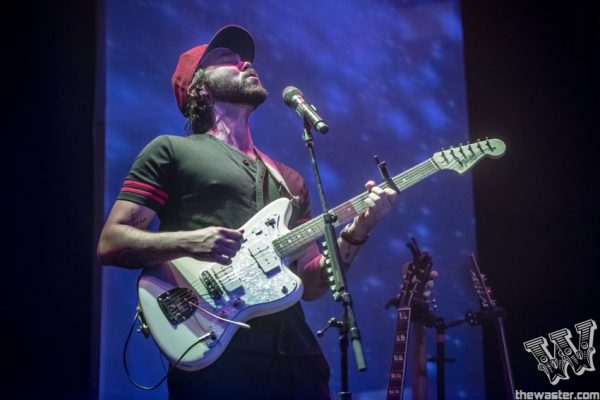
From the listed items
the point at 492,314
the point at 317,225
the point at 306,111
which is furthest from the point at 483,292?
the point at 306,111

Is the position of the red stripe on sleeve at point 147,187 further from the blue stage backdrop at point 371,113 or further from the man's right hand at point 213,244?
the blue stage backdrop at point 371,113

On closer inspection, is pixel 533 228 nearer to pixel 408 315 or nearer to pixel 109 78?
pixel 408 315

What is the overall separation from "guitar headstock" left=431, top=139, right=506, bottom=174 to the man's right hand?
927mm

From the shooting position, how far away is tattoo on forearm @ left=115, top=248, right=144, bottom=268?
7.11 ft

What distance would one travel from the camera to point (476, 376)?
354 centimetres

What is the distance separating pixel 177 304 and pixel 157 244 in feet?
0.72

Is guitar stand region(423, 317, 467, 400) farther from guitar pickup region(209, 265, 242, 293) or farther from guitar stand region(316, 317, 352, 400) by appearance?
guitar pickup region(209, 265, 242, 293)

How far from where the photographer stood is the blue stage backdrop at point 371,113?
343cm

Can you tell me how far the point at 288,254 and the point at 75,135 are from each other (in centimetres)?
131

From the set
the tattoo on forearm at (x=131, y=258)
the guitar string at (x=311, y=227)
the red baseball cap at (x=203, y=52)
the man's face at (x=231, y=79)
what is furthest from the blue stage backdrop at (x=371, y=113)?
the tattoo on forearm at (x=131, y=258)

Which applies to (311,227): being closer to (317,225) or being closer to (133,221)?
(317,225)

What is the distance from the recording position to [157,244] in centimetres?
217

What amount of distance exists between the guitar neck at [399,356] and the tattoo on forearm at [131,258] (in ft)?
4.74

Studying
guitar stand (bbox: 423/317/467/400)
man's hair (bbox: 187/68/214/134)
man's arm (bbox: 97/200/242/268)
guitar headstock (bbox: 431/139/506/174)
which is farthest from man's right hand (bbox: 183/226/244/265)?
guitar stand (bbox: 423/317/467/400)
